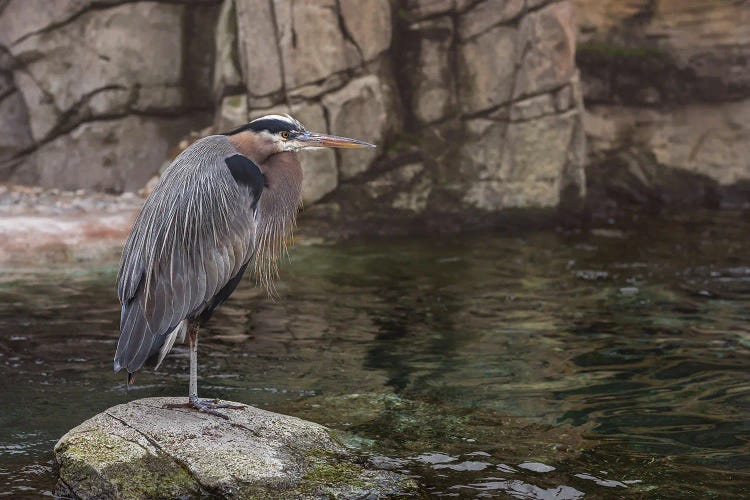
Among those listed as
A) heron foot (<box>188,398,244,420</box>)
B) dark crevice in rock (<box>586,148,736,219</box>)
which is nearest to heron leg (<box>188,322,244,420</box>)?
heron foot (<box>188,398,244,420</box>)

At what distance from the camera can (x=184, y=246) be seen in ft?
16.5

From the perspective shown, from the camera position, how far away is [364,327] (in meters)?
8.01

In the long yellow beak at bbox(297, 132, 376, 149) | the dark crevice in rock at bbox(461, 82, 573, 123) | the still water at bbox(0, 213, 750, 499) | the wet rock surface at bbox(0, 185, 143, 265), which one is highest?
the dark crevice in rock at bbox(461, 82, 573, 123)

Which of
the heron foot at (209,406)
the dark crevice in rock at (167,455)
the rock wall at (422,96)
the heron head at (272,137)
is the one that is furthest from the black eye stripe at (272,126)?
the rock wall at (422,96)

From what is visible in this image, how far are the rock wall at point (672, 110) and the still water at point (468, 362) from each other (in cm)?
313

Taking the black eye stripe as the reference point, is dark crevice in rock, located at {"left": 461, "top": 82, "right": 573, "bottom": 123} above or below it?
above

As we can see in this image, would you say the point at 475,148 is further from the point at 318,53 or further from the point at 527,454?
the point at 527,454

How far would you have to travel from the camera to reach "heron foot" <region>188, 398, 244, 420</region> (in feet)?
16.1

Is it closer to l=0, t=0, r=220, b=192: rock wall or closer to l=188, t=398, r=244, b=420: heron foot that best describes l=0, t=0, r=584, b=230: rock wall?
l=0, t=0, r=220, b=192: rock wall

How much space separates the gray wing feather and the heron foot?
1.05 feet

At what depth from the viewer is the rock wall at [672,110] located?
13922 millimetres

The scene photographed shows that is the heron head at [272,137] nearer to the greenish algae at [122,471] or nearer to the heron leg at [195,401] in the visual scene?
the heron leg at [195,401]

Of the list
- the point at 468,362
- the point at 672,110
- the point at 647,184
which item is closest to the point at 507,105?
the point at 647,184

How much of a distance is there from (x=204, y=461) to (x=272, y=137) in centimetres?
161
